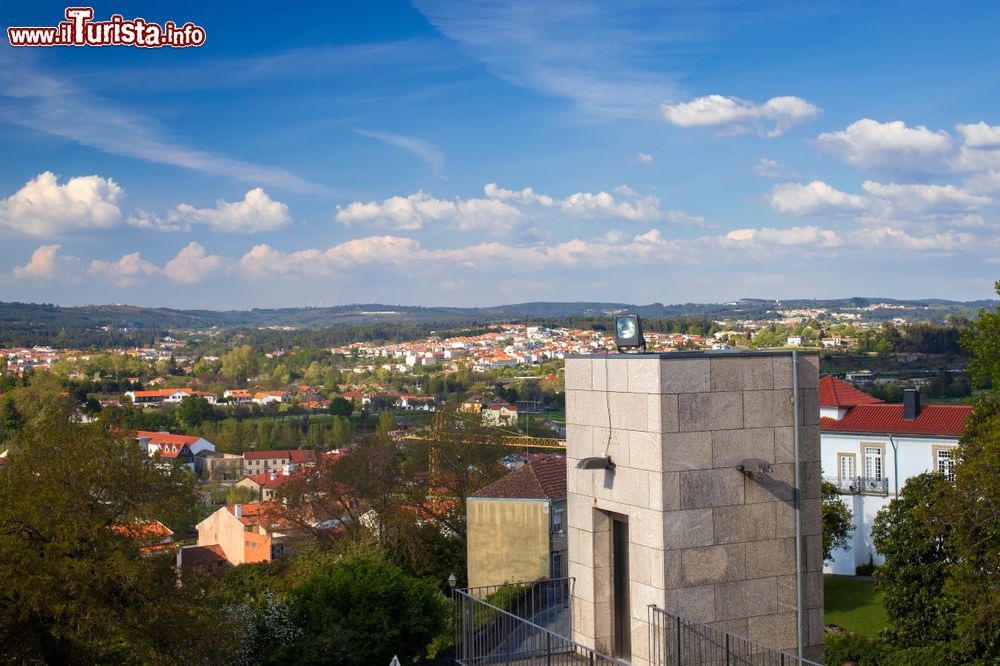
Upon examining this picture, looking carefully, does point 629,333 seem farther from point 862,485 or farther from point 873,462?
A: point 873,462

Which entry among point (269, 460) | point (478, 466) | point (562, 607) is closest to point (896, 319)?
point (269, 460)

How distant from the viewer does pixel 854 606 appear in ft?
A: 94.2

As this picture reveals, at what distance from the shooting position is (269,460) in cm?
11600

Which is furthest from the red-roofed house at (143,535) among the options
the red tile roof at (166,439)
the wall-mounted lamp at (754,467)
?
the red tile roof at (166,439)

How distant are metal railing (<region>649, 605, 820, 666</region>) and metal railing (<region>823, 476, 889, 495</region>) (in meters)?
29.9

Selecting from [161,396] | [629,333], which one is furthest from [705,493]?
[161,396]

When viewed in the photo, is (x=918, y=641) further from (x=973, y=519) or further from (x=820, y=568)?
(x=820, y=568)

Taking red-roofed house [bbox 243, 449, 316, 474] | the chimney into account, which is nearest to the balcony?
the chimney

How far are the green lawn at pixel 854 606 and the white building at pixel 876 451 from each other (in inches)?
101

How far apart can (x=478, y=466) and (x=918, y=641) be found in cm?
2769

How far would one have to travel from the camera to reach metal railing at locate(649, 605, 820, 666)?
788 cm

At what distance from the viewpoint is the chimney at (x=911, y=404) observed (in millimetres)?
34656

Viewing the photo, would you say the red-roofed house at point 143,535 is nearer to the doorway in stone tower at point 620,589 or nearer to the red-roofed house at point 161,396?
the doorway in stone tower at point 620,589

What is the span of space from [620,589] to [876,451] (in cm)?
3037
